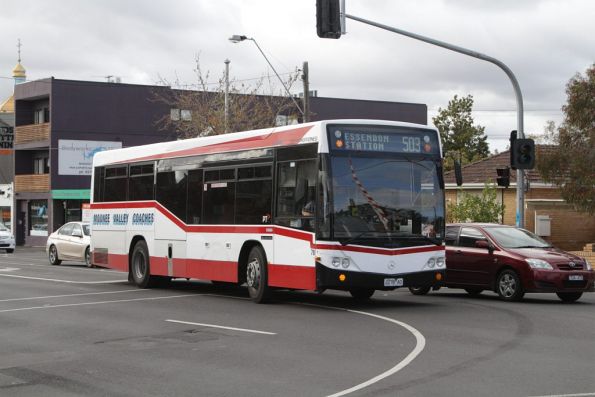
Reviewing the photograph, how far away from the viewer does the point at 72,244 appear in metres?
31.4

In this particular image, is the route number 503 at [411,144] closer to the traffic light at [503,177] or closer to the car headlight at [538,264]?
the car headlight at [538,264]

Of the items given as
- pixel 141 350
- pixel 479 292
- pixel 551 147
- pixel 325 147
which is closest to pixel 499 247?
pixel 479 292

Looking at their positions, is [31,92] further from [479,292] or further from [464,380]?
[464,380]

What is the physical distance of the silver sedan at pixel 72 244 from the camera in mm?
30953

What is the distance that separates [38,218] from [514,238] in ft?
147

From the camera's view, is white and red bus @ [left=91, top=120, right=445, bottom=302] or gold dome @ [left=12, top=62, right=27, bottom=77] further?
gold dome @ [left=12, top=62, right=27, bottom=77]

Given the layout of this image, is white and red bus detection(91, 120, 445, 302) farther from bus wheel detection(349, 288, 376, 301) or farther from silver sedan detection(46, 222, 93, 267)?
silver sedan detection(46, 222, 93, 267)

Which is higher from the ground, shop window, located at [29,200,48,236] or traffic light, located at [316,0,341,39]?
traffic light, located at [316,0,341,39]

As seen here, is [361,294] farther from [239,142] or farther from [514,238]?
[239,142]

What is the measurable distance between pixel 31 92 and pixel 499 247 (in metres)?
44.8

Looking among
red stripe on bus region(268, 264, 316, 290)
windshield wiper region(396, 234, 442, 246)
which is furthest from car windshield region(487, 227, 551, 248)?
red stripe on bus region(268, 264, 316, 290)

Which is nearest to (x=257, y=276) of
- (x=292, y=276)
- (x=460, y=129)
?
(x=292, y=276)

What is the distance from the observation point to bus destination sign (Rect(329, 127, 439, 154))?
1537 cm

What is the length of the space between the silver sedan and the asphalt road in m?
12.4
